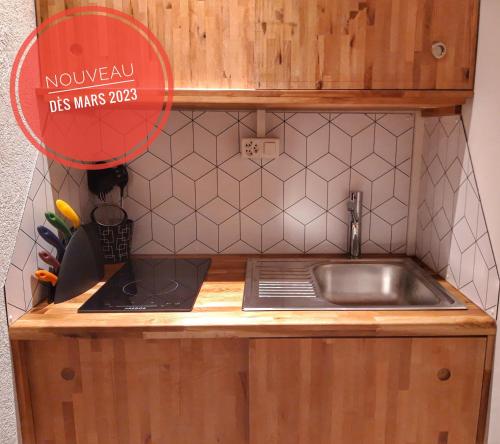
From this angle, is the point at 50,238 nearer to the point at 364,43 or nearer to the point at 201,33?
the point at 201,33

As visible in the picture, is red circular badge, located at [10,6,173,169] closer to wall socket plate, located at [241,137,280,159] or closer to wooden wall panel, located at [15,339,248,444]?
wall socket plate, located at [241,137,280,159]

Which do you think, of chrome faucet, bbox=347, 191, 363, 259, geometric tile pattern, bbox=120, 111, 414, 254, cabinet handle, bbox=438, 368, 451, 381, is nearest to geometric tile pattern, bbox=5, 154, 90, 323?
geometric tile pattern, bbox=120, 111, 414, 254

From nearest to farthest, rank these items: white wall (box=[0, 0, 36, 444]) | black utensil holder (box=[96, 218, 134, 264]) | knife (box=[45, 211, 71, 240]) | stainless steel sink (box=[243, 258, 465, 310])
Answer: white wall (box=[0, 0, 36, 444]), knife (box=[45, 211, 71, 240]), stainless steel sink (box=[243, 258, 465, 310]), black utensil holder (box=[96, 218, 134, 264])

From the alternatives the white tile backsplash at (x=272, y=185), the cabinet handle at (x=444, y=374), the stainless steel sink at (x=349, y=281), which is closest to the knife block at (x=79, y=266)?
the white tile backsplash at (x=272, y=185)

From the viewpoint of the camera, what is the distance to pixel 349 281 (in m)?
1.74

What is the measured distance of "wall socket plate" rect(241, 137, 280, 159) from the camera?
67.3 inches

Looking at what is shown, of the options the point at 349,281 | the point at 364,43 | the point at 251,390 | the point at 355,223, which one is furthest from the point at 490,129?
the point at 251,390

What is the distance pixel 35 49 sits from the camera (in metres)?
1.29

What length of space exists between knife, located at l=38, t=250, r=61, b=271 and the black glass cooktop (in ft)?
0.48

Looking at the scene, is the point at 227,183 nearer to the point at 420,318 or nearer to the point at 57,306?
the point at 57,306

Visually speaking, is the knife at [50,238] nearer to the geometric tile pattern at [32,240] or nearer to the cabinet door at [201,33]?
the geometric tile pattern at [32,240]

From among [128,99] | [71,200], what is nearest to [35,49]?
[128,99]

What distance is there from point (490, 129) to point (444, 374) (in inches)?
27.1

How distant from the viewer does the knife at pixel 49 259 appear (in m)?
1.29
